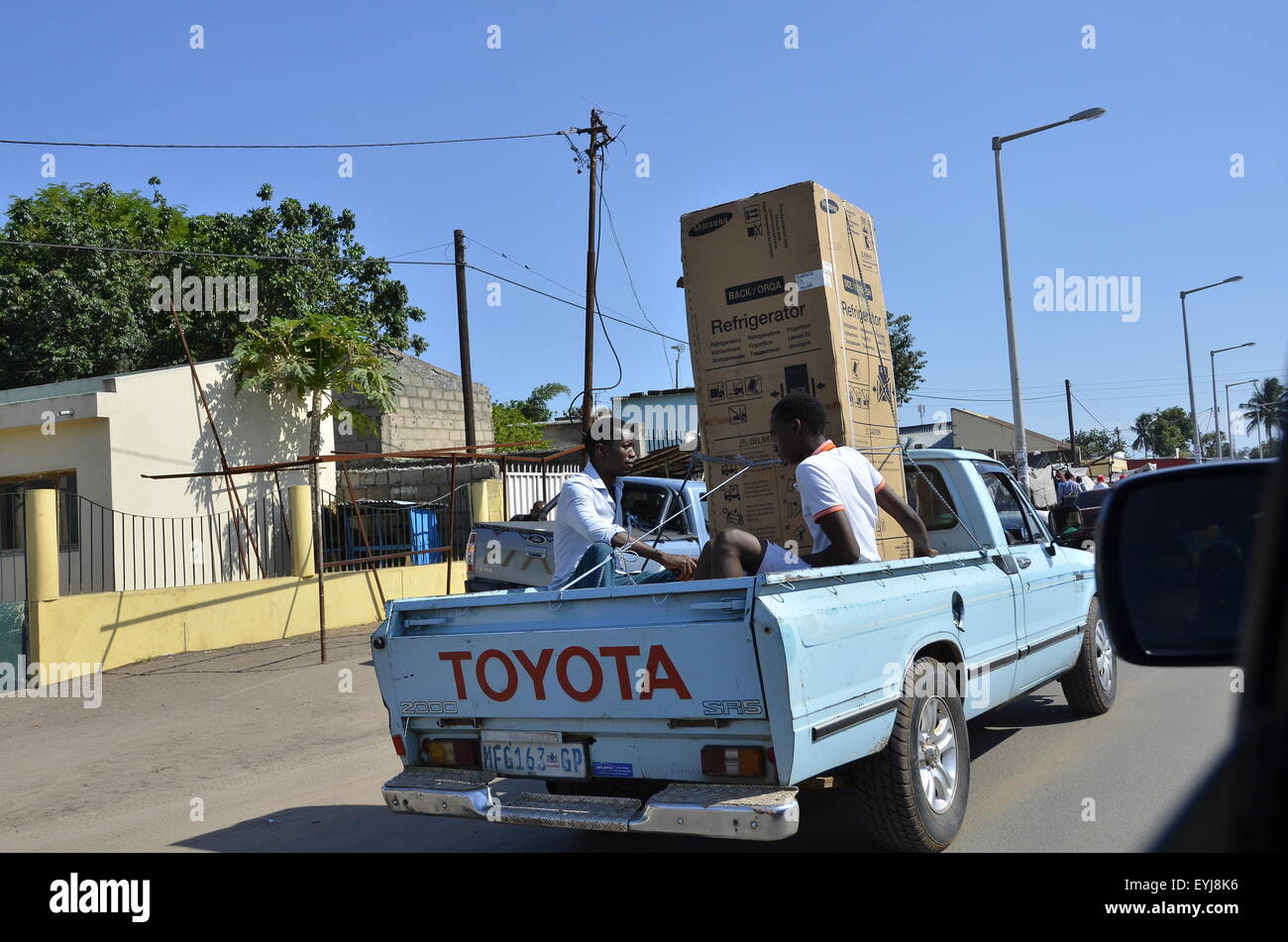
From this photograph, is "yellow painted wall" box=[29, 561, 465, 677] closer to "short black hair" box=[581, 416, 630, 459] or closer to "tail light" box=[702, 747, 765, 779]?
"short black hair" box=[581, 416, 630, 459]

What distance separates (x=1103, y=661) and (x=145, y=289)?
23.5 meters

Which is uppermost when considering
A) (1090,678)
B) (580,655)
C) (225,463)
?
(225,463)

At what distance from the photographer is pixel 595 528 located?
210 inches

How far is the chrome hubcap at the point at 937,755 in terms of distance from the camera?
14.3 feet

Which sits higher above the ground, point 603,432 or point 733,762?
point 603,432

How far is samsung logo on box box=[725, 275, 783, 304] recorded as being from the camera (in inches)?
234

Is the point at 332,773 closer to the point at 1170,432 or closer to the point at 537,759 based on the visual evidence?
the point at 537,759

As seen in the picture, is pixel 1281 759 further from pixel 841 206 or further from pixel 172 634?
pixel 172 634

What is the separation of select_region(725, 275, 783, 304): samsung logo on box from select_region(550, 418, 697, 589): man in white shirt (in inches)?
42.2

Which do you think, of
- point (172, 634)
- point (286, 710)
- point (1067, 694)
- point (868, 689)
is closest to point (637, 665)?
point (868, 689)

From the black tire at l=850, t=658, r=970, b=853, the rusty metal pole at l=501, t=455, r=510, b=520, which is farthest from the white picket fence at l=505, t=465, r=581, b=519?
the black tire at l=850, t=658, r=970, b=853

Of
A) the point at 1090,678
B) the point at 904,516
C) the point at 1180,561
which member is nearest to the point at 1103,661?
the point at 1090,678
